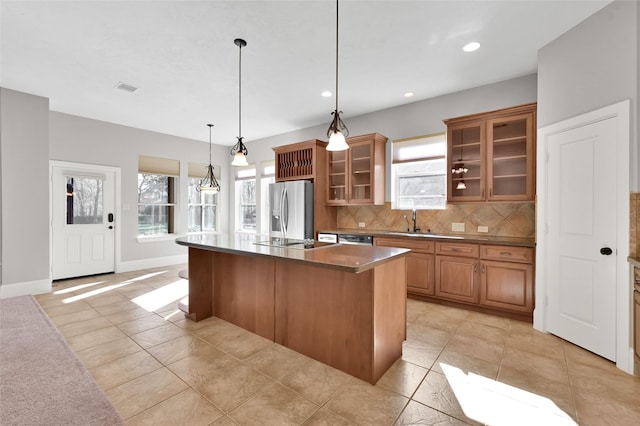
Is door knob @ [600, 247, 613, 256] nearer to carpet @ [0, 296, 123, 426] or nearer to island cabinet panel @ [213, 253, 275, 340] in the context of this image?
island cabinet panel @ [213, 253, 275, 340]

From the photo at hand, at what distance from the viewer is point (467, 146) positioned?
12.8 feet

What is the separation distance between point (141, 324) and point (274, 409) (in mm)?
2148

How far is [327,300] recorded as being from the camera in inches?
90.5

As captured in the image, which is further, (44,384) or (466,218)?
(466,218)

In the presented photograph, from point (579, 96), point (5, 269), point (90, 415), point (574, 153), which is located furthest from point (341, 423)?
point (5, 269)

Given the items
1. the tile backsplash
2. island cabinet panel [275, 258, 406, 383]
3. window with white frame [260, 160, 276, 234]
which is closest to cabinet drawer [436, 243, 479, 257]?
the tile backsplash

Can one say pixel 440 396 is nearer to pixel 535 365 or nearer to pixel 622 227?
pixel 535 365

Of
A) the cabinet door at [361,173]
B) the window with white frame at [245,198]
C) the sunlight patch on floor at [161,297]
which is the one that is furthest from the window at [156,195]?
the cabinet door at [361,173]

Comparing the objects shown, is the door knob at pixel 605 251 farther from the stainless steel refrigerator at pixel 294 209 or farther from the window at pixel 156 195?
the window at pixel 156 195

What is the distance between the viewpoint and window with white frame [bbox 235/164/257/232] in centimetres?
718

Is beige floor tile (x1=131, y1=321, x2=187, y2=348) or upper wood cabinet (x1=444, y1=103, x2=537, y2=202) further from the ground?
upper wood cabinet (x1=444, y1=103, x2=537, y2=202)

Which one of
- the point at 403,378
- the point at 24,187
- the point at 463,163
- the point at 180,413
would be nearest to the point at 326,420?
the point at 403,378

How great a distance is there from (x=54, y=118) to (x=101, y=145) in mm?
747

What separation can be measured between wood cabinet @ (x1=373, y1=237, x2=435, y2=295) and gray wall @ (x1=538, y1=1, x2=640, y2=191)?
1.91m
